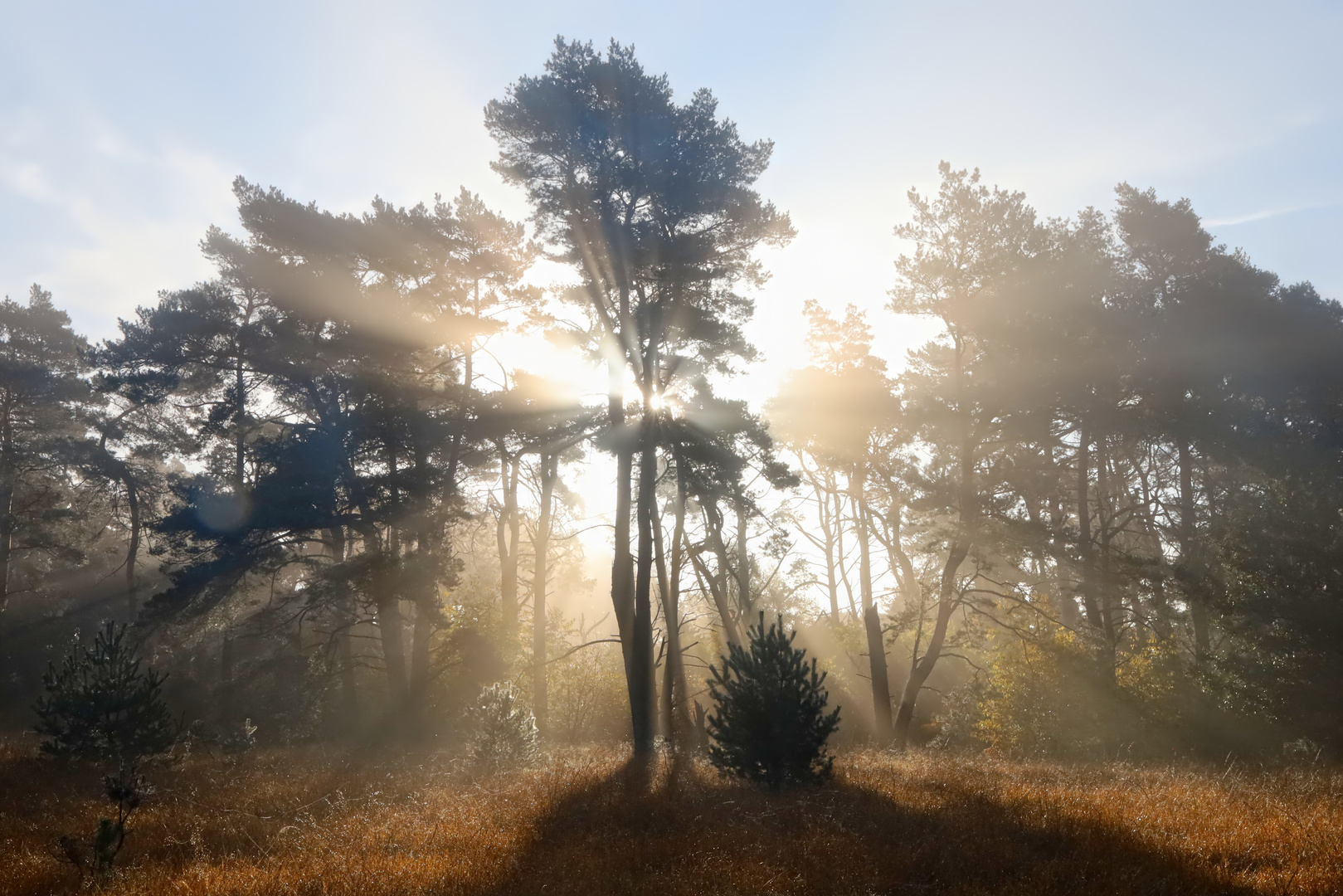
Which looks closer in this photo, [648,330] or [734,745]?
[734,745]

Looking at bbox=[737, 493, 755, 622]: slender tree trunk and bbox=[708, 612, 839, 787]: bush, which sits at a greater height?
bbox=[737, 493, 755, 622]: slender tree trunk

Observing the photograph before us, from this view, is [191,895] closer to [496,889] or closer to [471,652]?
[496,889]

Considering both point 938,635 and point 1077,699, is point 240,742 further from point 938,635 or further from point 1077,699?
point 1077,699

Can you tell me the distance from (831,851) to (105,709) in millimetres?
12448

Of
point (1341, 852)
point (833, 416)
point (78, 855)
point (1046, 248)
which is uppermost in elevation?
point (1046, 248)

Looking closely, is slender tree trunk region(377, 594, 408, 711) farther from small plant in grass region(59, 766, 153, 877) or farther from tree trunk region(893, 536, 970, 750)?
tree trunk region(893, 536, 970, 750)

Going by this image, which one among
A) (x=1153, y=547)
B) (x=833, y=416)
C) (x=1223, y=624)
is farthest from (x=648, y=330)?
(x=1153, y=547)

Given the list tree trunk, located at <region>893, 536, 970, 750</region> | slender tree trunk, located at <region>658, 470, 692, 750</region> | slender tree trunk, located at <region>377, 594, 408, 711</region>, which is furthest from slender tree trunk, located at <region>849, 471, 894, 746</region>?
slender tree trunk, located at <region>377, 594, 408, 711</region>

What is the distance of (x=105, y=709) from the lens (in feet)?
43.3

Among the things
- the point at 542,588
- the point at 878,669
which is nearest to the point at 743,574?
the point at 878,669

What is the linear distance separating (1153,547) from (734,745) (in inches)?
941

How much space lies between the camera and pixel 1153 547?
28.3 m

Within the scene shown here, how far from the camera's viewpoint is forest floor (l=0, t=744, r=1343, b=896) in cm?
679

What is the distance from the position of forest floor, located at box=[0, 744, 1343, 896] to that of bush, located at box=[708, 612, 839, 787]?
0.34 meters
